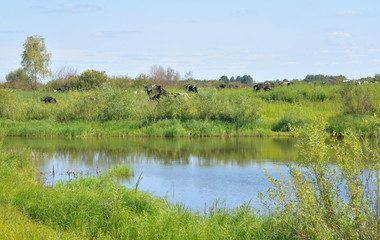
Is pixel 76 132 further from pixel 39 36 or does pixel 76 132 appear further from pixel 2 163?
pixel 39 36

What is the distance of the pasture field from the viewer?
26609mm

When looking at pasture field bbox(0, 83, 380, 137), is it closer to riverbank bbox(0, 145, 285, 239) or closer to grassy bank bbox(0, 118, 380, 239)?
grassy bank bbox(0, 118, 380, 239)

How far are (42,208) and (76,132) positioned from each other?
18409 mm

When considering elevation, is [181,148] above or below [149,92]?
below

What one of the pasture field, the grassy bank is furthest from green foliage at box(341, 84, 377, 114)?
the grassy bank

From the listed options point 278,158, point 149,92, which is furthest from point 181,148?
point 149,92

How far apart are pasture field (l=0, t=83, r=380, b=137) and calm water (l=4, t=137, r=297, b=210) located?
1.91m

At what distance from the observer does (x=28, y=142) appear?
2294 centimetres

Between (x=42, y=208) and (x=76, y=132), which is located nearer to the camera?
(x=42, y=208)

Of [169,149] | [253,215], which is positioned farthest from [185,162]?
[253,215]

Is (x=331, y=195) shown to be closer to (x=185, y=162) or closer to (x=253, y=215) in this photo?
(x=253, y=215)

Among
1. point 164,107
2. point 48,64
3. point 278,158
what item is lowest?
point 278,158

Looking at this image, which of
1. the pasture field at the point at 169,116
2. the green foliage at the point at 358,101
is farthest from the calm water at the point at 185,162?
the green foliage at the point at 358,101

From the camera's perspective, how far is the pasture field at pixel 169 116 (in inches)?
1048
